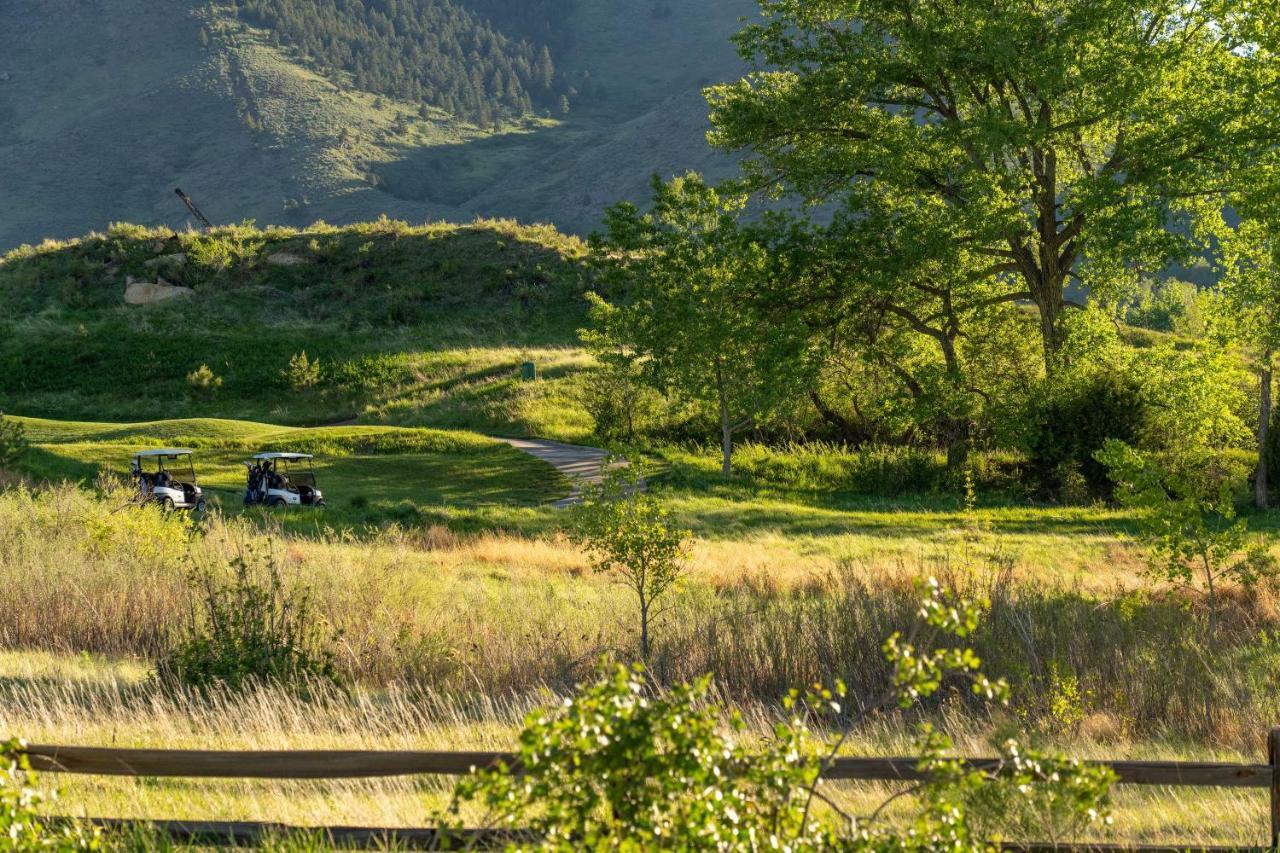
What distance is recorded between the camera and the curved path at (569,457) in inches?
1228

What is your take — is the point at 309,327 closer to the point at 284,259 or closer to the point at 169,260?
the point at 284,259

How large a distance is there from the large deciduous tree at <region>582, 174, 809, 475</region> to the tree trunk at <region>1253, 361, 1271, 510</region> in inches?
481

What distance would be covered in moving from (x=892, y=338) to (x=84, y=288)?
166ft

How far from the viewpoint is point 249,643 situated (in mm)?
12469

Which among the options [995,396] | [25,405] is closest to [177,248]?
[25,405]

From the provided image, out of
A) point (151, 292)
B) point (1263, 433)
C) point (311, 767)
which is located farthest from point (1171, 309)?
point (311, 767)

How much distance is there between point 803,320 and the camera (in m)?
31.8

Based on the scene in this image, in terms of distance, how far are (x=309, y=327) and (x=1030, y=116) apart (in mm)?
41375

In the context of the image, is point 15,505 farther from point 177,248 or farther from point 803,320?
point 177,248

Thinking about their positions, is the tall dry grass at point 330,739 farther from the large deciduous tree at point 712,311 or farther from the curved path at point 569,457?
the large deciduous tree at point 712,311

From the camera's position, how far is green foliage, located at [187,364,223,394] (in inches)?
1984

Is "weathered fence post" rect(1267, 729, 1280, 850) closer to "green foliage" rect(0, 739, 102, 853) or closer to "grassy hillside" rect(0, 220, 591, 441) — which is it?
"green foliage" rect(0, 739, 102, 853)

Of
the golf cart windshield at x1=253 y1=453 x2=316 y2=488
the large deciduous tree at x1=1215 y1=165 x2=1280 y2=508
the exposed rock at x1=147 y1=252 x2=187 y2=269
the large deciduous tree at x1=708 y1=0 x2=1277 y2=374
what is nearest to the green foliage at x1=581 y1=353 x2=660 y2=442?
the large deciduous tree at x1=708 y1=0 x2=1277 y2=374

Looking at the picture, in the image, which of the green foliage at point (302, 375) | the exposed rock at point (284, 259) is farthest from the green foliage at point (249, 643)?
the exposed rock at point (284, 259)
